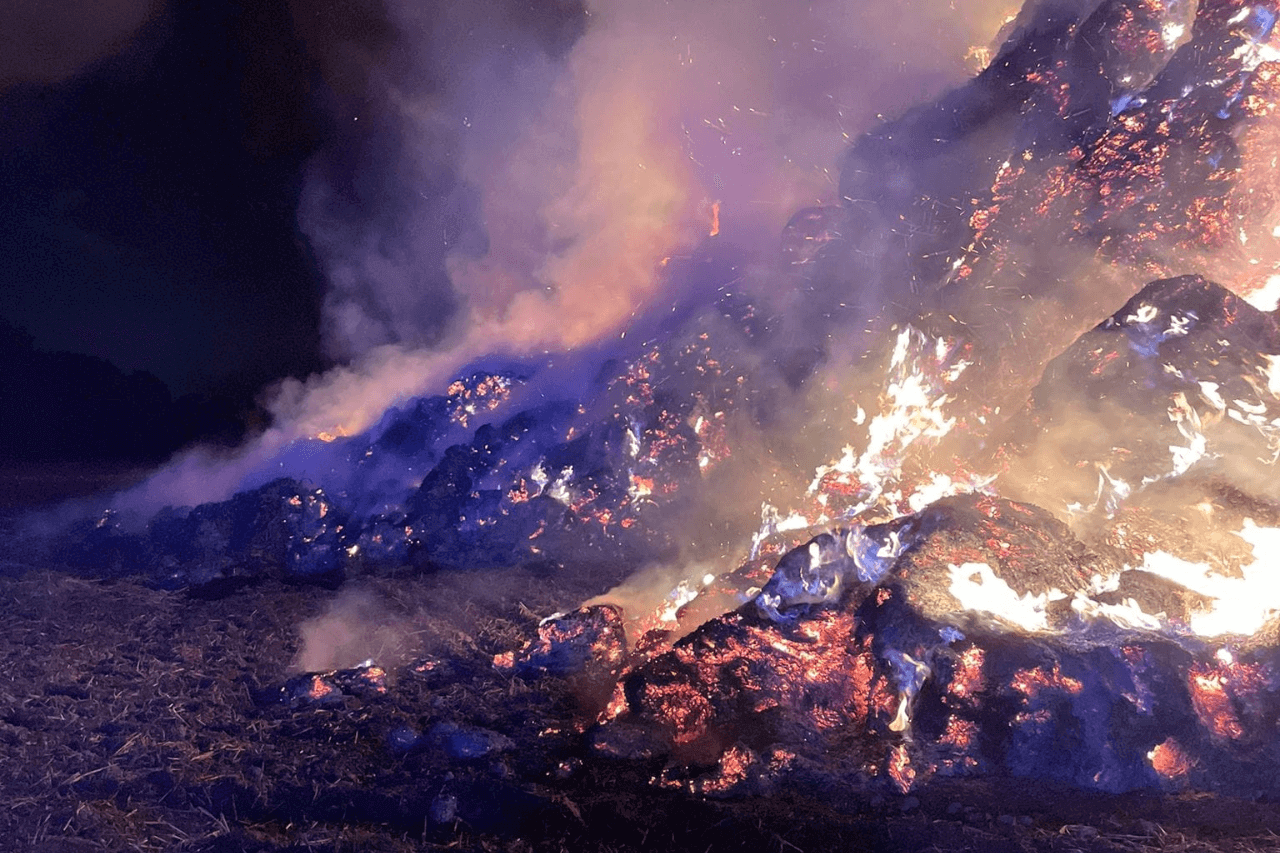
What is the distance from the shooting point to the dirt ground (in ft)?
13.7

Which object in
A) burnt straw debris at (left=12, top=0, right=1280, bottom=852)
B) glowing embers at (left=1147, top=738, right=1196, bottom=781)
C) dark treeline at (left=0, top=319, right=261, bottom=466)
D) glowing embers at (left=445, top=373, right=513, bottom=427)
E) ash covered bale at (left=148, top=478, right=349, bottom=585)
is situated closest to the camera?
glowing embers at (left=1147, top=738, right=1196, bottom=781)

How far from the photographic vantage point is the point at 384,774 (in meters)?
4.91

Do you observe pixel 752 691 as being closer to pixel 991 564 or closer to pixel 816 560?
pixel 816 560

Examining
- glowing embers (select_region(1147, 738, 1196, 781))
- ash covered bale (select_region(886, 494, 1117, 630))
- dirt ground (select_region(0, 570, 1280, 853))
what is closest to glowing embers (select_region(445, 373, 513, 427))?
dirt ground (select_region(0, 570, 1280, 853))

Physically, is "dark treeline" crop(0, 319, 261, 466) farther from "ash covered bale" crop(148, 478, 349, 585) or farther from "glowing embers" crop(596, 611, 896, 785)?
"glowing embers" crop(596, 611, 896, 785)

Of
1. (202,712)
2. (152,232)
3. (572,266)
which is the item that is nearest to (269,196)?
(152,232)

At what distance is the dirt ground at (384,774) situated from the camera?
4.19m

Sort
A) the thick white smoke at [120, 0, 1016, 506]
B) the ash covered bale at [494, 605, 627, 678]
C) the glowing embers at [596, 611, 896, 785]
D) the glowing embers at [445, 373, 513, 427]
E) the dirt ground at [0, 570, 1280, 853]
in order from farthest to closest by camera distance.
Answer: the thick white smoke at [120, 0, 1016, 506], the glowing embers at [445, 373, 513, 427], the ash covered bale at [494, 605, 627, 678], the glowing embers at [596, 611, 896, 785], the dirt ground at [0, 570, 1280, 853]

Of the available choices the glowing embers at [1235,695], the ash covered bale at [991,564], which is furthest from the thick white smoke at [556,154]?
the glowing embers at [1235,695]

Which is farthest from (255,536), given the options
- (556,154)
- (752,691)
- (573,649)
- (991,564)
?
(991,564)

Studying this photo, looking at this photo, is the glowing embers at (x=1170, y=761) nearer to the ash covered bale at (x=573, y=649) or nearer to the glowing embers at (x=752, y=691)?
the glowing embers at (x=752, y=691)

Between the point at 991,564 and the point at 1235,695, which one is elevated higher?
the point at 991,564

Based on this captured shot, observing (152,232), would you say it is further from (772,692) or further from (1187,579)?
(1187,579)

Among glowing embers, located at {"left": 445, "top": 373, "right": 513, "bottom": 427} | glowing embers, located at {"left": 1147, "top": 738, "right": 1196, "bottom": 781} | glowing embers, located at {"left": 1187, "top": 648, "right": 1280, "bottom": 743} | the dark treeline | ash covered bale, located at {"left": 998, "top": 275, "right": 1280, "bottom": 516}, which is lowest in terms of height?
glowing embers, located at {"left": 1147, "top": 738, "right": 1196, "bottom": 781}
